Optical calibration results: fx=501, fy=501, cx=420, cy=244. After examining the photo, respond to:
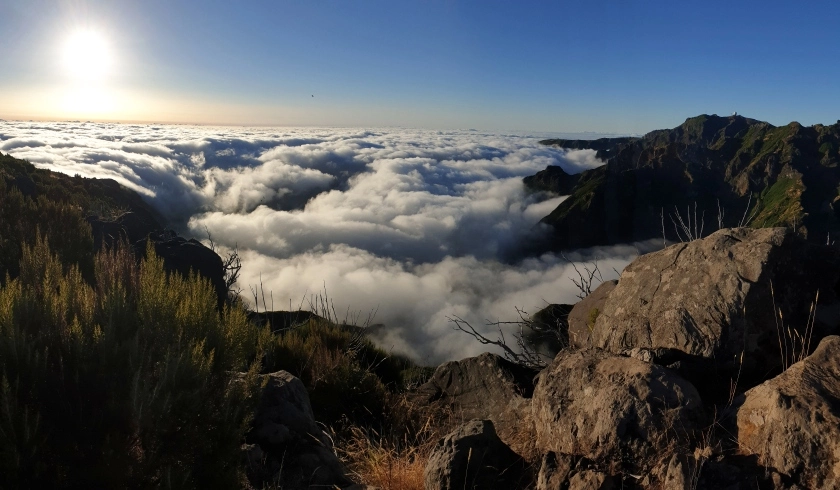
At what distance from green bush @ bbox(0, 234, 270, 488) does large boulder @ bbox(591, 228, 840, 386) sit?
315cm

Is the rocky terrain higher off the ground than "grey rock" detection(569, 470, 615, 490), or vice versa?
the rocky terrain

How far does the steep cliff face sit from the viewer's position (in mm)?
95750

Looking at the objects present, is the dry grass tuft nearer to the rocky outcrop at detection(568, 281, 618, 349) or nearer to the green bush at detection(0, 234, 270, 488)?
the green bush at detection(0, 234, 270, 488)

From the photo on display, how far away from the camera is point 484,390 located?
585cm

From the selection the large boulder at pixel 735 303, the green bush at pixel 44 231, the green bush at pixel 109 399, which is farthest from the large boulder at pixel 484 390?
the green bush at pixel 44 231

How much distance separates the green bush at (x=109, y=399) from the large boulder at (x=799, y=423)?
3.11m

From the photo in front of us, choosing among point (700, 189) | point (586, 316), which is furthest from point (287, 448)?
point (700, 189)

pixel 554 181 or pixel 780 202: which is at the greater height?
pixel 780 202

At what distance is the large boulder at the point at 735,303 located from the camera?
3.76 m

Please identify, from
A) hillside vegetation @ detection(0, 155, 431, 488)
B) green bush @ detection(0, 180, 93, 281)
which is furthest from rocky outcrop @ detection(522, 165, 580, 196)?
hillside vegetation @ detection(0, 155, 431, 488)

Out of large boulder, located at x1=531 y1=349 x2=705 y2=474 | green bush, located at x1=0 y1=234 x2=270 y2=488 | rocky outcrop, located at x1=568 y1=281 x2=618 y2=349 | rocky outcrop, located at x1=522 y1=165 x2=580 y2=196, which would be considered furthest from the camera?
rocky outcrop, located at x1=522 y1=165 x2=580 y2=196

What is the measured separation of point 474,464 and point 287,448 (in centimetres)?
186

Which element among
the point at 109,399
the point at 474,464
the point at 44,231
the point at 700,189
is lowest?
the point at 700,189

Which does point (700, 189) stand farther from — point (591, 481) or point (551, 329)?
point (591, 481)
